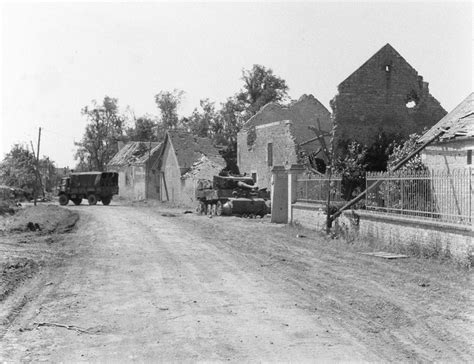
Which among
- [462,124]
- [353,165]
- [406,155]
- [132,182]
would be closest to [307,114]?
[353,165]

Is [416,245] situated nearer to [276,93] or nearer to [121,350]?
[121,350]

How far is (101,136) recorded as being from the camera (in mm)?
83688

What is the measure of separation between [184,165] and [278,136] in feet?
41.7

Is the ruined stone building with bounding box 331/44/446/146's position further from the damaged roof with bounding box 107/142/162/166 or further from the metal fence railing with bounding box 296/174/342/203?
the damaged roof with bounding box 107/142/162/166

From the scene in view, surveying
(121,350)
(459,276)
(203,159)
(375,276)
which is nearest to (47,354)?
(121,350)

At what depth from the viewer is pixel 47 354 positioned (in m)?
5.96

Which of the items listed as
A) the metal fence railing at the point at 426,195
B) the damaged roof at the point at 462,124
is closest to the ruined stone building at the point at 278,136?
the damaged roof at the point at 462,124

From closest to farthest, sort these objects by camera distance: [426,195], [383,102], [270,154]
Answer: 1. [426,195]
2. [383,102]
3. [270,154]

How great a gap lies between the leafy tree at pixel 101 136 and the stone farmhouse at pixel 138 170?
36.7 ft

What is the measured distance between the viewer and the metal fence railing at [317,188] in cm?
1956

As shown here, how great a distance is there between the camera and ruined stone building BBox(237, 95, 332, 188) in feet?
118

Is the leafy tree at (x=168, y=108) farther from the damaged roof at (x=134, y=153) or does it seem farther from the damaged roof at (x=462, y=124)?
the damaged roof at (x=462, y=124)

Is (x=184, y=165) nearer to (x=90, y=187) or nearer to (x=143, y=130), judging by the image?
(x=90, y=187)

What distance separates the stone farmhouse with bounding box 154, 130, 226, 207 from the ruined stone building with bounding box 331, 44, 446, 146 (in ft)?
52.3
